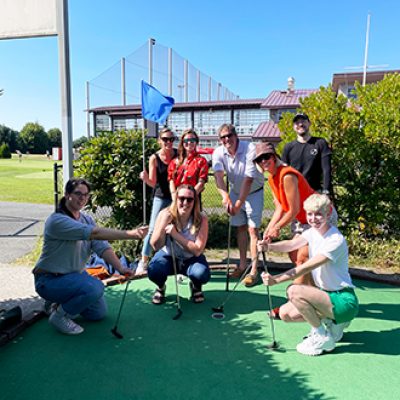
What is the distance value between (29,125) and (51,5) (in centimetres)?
7846

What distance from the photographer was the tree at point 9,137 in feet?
212

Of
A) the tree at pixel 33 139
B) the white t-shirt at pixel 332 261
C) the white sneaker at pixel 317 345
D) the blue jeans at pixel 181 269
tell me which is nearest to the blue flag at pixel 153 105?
the blue jeans at pixel 181 269

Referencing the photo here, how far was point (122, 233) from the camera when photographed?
2904mm

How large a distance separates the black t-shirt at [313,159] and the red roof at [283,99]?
89.4 ft

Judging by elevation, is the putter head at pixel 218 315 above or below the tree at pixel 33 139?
below

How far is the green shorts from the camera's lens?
2643 mm

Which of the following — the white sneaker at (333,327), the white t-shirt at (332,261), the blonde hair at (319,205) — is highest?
the blonde hair at (319,205)

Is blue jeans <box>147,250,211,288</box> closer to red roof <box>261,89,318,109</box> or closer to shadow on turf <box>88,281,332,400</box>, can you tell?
shadow on turf <box>88,281,332,400</box>

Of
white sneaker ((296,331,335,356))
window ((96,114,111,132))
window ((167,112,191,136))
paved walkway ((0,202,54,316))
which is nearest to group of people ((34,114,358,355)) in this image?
white sneaker ((296,331,335,356))

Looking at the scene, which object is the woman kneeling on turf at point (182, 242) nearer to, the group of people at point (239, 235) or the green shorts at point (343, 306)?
the group of people at point (239, 235)

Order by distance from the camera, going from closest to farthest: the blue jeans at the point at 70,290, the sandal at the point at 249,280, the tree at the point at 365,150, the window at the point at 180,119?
the blue jeans at the point at 70,290 → the sandal at the point at 249,280 → the tree at the point at 365,150 → the window at the point at 180,119

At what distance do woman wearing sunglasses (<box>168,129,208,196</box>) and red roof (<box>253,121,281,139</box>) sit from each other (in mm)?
25620

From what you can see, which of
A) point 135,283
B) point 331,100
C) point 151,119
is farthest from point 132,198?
point 331,100

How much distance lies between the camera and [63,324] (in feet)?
10.1
